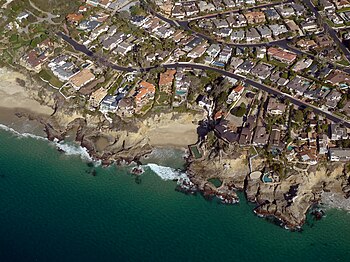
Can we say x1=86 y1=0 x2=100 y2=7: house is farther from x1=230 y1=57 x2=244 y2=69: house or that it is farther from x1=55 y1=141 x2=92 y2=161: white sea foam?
x1=55 y1=141 x2=92 y2=161: white sea foam

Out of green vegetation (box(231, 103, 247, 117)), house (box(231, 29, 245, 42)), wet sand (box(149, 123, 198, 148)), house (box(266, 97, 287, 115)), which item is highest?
house (box(231, 29, 245, 42))

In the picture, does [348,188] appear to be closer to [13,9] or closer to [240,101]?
[240,101]

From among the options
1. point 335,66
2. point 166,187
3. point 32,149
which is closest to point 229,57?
point 335,66

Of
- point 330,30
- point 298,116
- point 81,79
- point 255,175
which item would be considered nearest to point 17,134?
point 81,79

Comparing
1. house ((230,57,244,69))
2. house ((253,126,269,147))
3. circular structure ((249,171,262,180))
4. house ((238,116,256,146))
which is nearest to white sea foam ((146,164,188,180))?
circular structure ((249,171,262,180))

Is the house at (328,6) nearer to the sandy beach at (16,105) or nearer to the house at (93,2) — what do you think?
the house at (93,2)

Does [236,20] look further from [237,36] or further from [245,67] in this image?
[245,67]
